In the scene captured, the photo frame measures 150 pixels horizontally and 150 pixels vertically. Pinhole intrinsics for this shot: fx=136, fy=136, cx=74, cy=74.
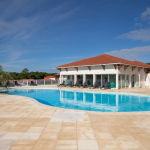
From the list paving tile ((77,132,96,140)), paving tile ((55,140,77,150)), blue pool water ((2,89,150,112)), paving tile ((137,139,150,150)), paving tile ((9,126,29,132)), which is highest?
paving tile ((9,126,29,132))

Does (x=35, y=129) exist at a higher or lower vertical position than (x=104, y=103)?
higher

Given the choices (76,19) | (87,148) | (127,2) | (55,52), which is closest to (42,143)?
(87,148)

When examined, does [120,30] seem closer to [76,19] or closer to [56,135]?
[76,19]

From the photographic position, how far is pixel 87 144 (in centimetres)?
292

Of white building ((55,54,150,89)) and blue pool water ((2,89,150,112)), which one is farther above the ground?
white building ((55,54,150,89))

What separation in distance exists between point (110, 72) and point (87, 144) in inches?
562

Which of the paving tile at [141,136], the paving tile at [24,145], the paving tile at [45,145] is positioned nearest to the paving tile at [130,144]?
the paving tile at [141,136]

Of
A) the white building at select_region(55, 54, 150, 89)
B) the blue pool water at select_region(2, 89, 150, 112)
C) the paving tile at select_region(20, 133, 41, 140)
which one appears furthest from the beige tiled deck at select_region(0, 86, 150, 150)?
the white building at select_region(55, 54, 150, 89)

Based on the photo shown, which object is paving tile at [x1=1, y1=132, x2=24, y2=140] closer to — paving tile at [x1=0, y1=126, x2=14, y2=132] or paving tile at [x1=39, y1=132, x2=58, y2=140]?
paving tile at [x1=0, y1=126, x2=14, y2=132]

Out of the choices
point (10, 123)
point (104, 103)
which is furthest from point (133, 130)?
point (104, 103)

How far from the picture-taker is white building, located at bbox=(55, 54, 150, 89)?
16.3 m

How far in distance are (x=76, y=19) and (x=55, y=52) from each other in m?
11.1

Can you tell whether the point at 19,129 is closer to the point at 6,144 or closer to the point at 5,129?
the point at 5,129

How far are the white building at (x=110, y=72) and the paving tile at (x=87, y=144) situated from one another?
1324 cm
